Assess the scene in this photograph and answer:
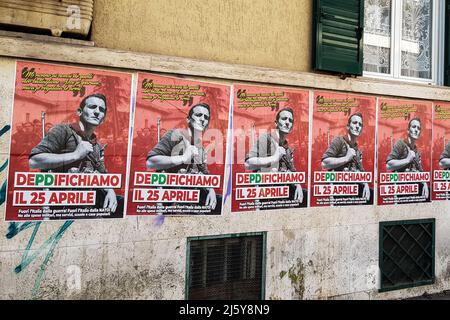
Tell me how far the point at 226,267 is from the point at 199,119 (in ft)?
6.02

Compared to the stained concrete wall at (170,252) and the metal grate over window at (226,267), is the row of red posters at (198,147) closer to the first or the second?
the stained concrete wall at (170,252)

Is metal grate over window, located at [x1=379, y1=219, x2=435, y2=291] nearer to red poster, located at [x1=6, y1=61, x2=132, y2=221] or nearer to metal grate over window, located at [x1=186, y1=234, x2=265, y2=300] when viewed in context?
metal grate over window, located at [x1=186, y1=234, x2=265, y2=300]

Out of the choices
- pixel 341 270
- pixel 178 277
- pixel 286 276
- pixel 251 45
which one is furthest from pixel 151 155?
pixel 341 270

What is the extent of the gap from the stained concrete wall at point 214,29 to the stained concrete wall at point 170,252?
120 cm

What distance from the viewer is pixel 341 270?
5.49 m

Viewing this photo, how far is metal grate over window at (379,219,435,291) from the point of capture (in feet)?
19.3

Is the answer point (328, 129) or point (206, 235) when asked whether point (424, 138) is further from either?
point (206, 235)

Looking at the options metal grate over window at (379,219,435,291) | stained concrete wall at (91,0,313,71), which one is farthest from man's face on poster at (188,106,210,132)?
metal grate over window at (379,219,435,291)

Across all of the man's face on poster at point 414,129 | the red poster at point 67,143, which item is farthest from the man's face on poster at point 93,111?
the man's face on poster at point 414,129

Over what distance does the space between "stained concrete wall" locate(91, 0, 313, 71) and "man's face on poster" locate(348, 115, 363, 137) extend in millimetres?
984

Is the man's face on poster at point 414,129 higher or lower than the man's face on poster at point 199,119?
higher

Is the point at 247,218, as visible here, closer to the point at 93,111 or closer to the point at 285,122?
the point at 285,122

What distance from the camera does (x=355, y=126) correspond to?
5625 millimetres

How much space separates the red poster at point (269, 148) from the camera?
490 cm
